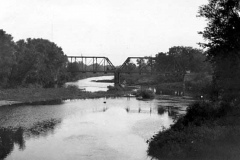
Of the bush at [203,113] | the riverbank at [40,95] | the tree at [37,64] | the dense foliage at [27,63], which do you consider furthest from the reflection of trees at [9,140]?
the tree at [37,64]

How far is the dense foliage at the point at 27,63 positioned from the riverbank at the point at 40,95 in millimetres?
7305

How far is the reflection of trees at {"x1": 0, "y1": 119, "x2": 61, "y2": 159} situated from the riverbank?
29818 millimetres

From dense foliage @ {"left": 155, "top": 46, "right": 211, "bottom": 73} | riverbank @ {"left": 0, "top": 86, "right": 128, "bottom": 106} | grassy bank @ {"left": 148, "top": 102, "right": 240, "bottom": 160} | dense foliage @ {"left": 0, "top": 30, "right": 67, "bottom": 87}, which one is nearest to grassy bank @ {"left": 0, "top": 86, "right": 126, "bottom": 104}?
riverbank @ {"left": 0, "top": 86, "right": 128, "bottom": 106}

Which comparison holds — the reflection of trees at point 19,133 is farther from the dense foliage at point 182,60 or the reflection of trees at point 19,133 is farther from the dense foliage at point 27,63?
the dense foliage at point 182,60

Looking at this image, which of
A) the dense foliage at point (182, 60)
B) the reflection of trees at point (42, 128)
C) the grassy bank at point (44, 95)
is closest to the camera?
the reflection of trees at point (42, 128)

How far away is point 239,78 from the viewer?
4153 cm

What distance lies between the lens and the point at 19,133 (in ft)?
142

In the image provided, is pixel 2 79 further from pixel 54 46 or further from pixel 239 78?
pixel 239 78

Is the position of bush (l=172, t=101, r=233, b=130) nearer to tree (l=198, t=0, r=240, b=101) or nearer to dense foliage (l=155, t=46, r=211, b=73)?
tree (l=198, t=0, r=240, b=101)

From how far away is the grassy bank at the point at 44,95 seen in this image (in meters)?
84.0

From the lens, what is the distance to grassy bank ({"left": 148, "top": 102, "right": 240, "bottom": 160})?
1170 inches

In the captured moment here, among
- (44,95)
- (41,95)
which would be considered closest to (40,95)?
(41,95)

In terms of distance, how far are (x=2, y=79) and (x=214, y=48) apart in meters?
67.8

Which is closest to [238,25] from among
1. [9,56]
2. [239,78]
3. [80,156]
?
[239,78]
